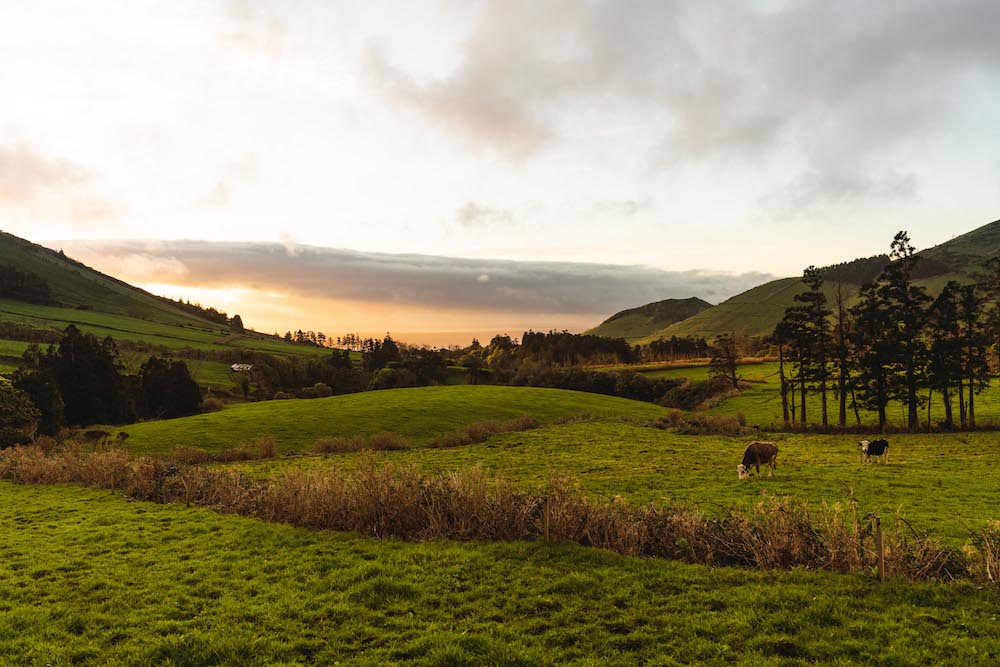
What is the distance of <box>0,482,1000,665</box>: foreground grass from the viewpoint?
966cm

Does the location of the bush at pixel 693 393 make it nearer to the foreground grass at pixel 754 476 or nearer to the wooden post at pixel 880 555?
the foreground grass at pixel 754 476

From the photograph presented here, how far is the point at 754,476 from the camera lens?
3155 cm

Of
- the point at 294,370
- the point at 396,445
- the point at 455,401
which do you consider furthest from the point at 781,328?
the point at 294,370

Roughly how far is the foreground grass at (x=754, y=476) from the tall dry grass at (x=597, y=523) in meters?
2.12

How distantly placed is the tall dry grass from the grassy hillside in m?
31.0

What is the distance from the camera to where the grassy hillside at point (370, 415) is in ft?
166

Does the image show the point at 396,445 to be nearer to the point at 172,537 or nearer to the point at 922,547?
the point at 172,537

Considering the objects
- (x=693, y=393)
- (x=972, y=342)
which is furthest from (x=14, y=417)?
(x=693, y=393)

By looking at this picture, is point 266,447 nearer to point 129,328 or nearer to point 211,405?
point 211,405

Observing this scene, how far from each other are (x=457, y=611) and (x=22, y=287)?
23897 centimetres

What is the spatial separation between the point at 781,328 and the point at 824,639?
6290 cm

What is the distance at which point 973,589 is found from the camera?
1123cm

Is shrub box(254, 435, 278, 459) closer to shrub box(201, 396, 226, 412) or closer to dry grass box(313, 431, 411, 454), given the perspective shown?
dry grass box(313, 431, 411, 454)

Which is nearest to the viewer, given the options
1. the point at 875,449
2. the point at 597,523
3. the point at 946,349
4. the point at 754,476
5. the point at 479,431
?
the point at 597,523
